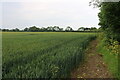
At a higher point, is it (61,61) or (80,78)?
(61,61)

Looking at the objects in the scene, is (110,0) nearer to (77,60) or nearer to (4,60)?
(77,60)

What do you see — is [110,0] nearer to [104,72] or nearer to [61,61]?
[104,72]

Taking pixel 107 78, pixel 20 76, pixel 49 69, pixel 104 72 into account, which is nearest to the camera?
pixel 20 76

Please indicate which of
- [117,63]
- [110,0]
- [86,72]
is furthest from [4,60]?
[110,0]

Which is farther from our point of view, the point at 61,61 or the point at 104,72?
the point at 104,72

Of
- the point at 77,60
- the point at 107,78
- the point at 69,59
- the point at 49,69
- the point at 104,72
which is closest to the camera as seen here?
the point at 49,69

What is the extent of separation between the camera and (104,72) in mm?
7059

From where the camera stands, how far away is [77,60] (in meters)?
7.82

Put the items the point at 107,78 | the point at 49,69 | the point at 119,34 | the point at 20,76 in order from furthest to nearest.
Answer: the point at 119,34
the point at 107,78
the point at 49,69
the point at 20,76

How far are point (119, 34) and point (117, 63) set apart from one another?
4326 mm

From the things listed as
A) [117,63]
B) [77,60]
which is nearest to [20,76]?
[77,60]

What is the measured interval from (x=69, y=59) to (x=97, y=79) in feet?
4.29

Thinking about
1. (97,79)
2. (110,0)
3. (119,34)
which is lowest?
(97,79)

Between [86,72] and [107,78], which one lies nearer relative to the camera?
[107,78]
